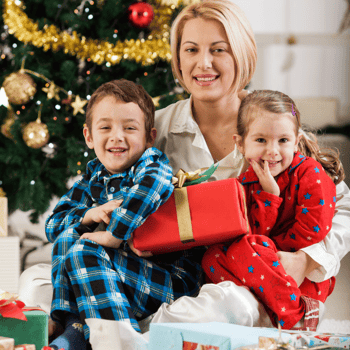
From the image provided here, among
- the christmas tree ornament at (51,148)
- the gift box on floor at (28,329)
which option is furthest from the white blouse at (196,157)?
the christmas tree ornament at (51,148)

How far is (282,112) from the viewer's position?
131 centimetres

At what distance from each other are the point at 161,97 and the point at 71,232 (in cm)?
149

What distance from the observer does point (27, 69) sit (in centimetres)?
264

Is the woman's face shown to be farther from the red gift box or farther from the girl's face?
the red gift box

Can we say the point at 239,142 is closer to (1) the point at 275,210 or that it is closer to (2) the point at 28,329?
(1) the point at 275,210

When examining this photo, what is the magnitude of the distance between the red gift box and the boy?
0.15 feet

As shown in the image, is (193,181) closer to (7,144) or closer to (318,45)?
(7,144)

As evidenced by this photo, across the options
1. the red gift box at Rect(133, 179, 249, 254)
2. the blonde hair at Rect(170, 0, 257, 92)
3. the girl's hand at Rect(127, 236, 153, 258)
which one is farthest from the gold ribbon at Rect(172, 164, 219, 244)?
the blonde hair at Rect(170, 0, 257, 92)

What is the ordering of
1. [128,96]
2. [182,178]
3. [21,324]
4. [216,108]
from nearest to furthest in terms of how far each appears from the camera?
[21,324] < [182,178] < [128,96] < [216,108]

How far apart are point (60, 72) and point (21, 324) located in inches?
77.8

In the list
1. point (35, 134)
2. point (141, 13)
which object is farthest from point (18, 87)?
point (141, 13)

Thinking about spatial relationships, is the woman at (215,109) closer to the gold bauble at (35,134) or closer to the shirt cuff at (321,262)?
the shirt cuff at (321,262)

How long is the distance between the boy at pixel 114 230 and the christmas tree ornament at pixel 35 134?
1.14 meters

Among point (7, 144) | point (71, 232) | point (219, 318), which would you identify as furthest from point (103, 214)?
point (7, 144)
